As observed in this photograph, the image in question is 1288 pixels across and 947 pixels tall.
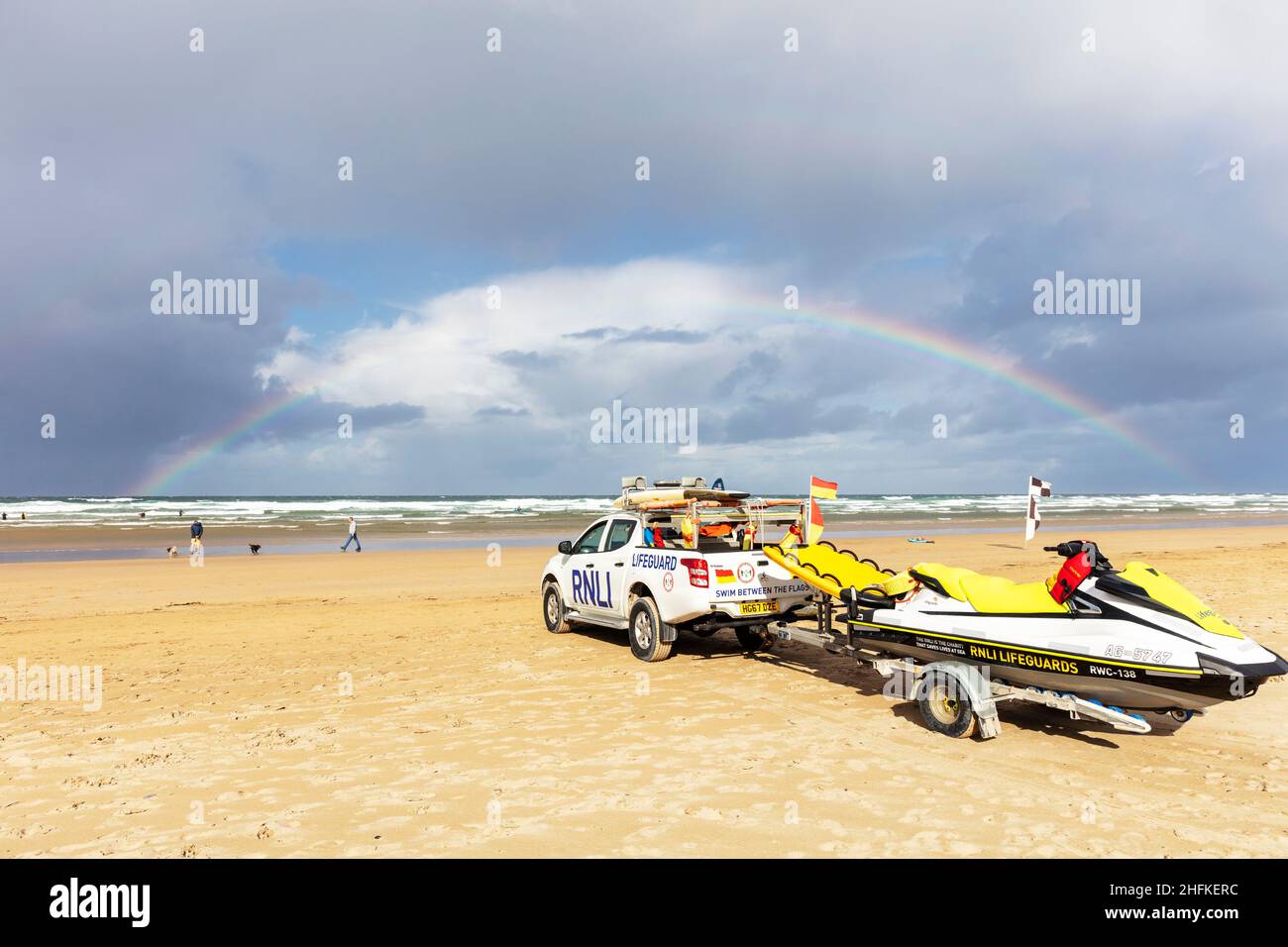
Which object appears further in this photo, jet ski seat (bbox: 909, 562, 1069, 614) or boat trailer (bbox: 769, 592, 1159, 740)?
jet ski seat (bbox: 909, 562, 1069, 614)

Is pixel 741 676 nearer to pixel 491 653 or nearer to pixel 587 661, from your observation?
pixel 587 661

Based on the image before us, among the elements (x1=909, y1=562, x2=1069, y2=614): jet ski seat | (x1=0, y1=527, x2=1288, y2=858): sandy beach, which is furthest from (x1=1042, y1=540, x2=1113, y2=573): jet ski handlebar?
(x1=0, y1=527, x2=1288, y2=858): sandy beach

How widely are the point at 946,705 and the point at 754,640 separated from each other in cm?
468

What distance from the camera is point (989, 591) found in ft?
24.0

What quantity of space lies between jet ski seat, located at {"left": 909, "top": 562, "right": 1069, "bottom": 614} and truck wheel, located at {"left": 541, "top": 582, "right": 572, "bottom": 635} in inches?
274

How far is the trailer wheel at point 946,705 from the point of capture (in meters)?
7.24

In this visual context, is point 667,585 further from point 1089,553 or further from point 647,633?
point 1089,553

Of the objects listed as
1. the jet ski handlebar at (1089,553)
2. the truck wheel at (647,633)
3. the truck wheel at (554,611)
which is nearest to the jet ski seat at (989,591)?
the jet ski handlebar at (1089,553)

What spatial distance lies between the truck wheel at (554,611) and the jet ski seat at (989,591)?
6.95 m

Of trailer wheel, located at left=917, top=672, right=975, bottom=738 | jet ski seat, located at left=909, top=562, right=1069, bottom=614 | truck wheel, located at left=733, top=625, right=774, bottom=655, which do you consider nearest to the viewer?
jet ski seat, located at left=909, top=562, right=1069, bottom=614

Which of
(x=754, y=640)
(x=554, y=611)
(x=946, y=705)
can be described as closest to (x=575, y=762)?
(x=946, y=705)

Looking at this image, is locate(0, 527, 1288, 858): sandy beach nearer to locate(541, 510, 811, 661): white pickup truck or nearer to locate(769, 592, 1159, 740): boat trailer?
locate(769, 592, 1159, 740): boat trailer

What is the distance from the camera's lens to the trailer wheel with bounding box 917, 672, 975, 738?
23.8 feet

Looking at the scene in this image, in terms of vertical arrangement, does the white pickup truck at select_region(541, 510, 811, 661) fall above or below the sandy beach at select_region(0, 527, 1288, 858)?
above
